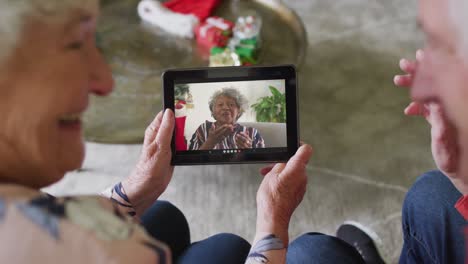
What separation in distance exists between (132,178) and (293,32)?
2.95 ft

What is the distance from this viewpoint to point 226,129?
3.50 feet

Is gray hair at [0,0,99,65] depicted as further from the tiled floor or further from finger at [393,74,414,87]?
the tiled floor

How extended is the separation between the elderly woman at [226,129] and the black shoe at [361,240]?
1.57 ft

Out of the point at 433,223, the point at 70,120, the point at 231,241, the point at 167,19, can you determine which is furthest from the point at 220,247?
the point at 167,19

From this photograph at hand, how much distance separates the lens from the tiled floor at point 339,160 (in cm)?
147

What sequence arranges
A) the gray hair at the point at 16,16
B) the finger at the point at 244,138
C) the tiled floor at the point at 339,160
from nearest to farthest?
the gray hair at the point at 16,16 < the finger at the point at 244,138 < the tiled floor at the point at 339,160

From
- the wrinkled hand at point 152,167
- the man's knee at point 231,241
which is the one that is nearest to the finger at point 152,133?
the wrinkled hand at point 152,167

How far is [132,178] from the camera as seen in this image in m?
1.01

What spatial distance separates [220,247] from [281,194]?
0.16 meters

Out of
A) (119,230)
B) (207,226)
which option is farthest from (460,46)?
(207,226)

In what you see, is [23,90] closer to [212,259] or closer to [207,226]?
[212,259]

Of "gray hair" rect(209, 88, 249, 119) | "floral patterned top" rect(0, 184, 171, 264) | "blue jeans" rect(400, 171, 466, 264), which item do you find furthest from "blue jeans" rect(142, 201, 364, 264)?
"floral patterned top" rect(0, 184, 171, 264)

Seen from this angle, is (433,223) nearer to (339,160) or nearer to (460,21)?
(460,21)

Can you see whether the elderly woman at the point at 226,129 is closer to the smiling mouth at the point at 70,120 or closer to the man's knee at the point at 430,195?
the man's knee at the point at 430,195
